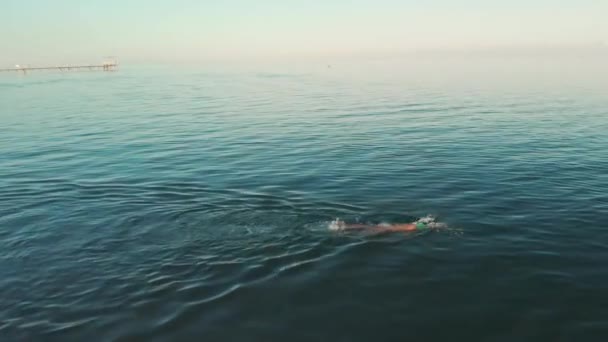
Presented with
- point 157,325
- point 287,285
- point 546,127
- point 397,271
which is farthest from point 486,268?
point 546,127

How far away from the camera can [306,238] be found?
14984mm

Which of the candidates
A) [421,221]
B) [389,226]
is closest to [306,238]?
[389,226]

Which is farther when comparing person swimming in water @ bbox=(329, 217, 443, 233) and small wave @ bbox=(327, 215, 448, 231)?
small wave @ bbox=(327, 215, 448, 231)

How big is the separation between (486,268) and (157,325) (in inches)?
334

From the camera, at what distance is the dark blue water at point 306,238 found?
431 inches

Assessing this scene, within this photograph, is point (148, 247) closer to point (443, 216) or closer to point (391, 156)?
point (443, 216)

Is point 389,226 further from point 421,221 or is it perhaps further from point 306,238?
point 306,238

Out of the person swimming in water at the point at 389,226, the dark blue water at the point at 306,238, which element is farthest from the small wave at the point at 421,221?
the dark blue water at the point at 306,238

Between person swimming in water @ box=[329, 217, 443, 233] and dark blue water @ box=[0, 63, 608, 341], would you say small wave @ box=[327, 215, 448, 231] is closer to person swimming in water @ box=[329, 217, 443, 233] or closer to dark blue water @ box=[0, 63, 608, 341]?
person swimming in water @ box=[329, 217, 443, 233]

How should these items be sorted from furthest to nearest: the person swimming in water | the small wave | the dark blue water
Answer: the small wave
the person swimming in water
the dark blue water

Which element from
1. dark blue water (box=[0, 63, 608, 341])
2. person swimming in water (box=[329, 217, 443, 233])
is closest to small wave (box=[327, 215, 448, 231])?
person swimming in water (box=[329, 217, 443, 233])

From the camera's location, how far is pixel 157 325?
1076cm

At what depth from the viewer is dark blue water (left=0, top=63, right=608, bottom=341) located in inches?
431

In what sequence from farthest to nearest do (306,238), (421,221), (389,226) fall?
(421,221), (389,226), (306,238)
